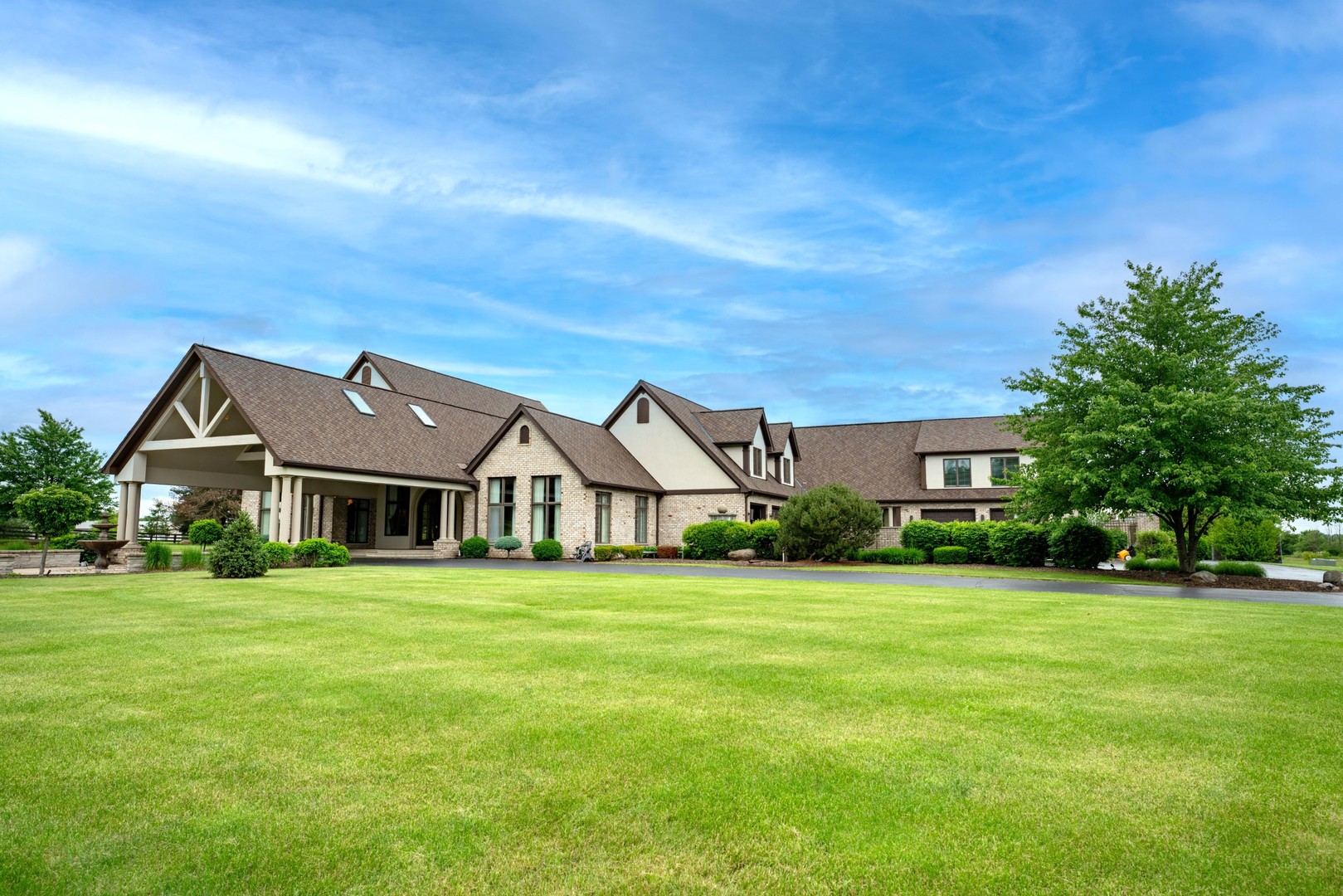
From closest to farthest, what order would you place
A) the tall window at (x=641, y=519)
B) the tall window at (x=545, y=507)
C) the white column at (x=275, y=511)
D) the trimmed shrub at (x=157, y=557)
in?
the trimmed shrub at (x=157, y=557) < the white column at (x=275, y=511) < the tall window at (x=545, y=507) < the tall window at (x=641, y=519)

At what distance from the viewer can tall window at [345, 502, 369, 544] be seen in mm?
35875

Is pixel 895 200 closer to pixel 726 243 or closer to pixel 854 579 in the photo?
pixel 726 243

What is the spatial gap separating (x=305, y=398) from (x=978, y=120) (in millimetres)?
25220

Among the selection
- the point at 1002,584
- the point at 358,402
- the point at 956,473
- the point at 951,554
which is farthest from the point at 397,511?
the point at 956,473

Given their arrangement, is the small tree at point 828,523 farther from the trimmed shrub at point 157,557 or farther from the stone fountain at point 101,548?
the stone fountain at point 101,548

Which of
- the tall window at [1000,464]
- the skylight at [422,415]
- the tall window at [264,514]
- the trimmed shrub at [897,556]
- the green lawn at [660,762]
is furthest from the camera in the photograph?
the tall window at [1000,464]

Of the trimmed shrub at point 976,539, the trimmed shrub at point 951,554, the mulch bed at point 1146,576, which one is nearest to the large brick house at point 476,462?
the mulch bed at point 1146,576

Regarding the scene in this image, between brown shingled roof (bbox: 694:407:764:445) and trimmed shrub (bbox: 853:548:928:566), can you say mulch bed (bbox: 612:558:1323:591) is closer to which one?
trimmed shrub (bbox: 853:548:928:566)

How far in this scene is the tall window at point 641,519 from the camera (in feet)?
116

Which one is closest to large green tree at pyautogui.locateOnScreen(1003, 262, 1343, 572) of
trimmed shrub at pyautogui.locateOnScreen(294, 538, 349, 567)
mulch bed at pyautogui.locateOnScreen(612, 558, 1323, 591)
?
mulch bed at pyautogui.locateOnScreen(612, 558, 1323, 591)

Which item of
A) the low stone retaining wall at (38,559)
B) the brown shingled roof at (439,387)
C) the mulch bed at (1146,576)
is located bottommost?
the mulch bed at (1146,576)

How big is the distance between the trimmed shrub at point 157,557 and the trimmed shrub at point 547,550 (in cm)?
1280

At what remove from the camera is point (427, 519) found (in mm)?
35969

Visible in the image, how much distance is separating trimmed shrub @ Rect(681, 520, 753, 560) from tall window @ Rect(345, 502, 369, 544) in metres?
15.3
